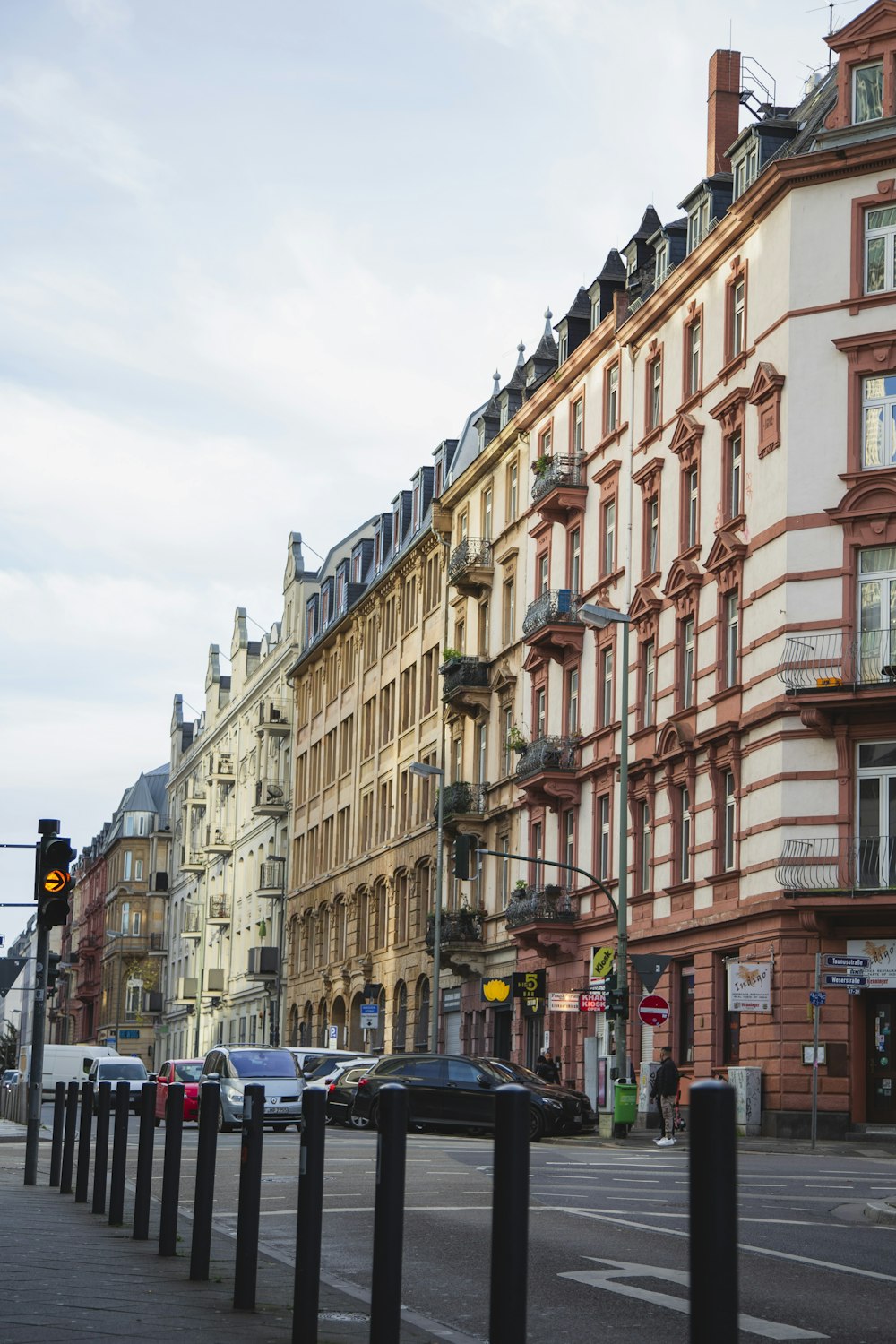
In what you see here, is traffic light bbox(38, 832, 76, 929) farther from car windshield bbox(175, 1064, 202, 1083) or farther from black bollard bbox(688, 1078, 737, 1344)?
car windshield bbox(175, 1064, 202, 1083)

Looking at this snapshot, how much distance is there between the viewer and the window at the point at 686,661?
140 ft

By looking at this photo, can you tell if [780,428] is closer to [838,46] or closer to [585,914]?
[838,46]

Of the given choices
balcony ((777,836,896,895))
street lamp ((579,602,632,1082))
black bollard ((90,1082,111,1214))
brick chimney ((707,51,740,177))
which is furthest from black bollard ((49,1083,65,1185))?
brick chimney ((707,51,740,177))

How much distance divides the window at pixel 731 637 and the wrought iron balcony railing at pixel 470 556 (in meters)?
19.2

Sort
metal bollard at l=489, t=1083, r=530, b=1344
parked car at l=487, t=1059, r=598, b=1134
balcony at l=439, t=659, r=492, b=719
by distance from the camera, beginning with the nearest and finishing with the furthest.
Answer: metal bollard at l=489, t=1083, r=530, b=1344, parked car at l=487, t=1059, r=598, b=1134, balcony at l=439, t=659, r=492, b=719

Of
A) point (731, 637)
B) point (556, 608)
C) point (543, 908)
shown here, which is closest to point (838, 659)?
point (731, 637)

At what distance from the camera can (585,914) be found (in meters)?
48.7

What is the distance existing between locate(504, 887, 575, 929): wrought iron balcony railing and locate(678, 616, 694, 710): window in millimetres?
8588

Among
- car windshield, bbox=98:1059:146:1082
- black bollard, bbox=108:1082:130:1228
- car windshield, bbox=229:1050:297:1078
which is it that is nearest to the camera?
black bollard, bbox=108:1082:130:1228

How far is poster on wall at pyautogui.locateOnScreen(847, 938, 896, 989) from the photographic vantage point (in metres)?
35.9

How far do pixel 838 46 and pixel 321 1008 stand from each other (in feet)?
153

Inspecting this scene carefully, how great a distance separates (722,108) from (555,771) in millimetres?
16237

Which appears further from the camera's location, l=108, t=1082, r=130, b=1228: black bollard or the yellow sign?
the yellow sign

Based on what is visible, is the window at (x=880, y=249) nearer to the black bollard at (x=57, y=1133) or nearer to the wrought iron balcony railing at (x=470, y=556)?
the wrought iron balcony railing at (x=470, y=556)
